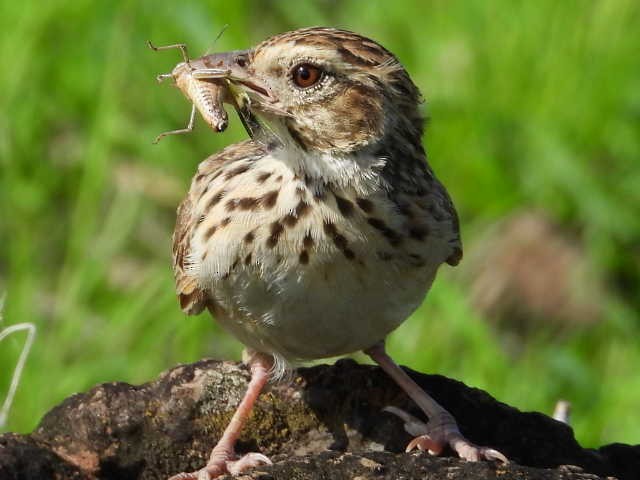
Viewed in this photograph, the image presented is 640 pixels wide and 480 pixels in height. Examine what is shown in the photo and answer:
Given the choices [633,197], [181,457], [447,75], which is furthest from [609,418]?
[181,457]

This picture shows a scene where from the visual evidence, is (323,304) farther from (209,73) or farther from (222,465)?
(209,73)

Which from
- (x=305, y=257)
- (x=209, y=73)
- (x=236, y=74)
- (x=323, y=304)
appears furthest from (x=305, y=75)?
(x=323, y=304)

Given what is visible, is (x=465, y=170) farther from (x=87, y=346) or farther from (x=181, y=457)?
(x=181, y=457)

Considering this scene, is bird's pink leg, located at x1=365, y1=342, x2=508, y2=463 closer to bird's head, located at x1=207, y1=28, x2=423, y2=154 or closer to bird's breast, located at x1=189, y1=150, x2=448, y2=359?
bird's breast, located at x1=189, y1=150, x2=448, y2=359

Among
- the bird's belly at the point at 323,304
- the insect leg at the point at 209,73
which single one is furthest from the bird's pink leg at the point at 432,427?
the insect leg at the point at 209,73

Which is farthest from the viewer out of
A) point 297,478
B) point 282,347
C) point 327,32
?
point 282,347
